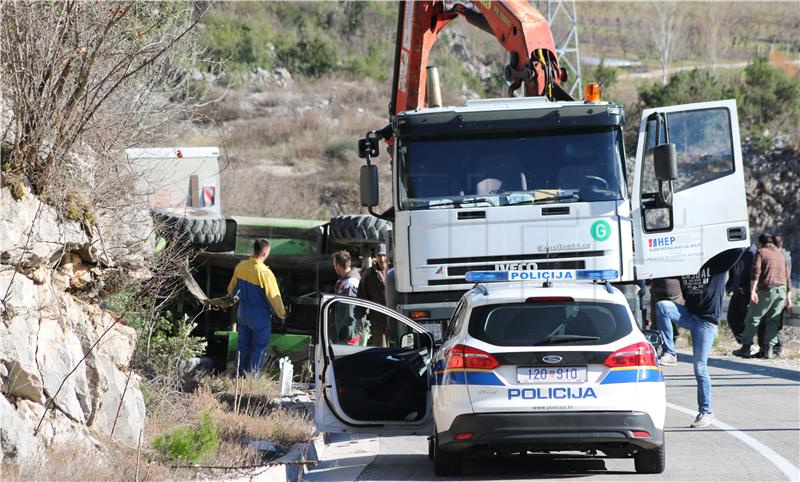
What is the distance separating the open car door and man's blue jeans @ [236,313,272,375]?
11.3ft

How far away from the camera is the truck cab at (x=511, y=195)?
1192 cm

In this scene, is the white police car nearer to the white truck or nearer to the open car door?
the open car door

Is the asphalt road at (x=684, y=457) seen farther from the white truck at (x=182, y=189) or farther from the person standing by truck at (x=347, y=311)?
the white truck at (x=182, y=189)

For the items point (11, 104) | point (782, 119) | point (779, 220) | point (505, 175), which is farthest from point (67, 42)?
point (782, 119)

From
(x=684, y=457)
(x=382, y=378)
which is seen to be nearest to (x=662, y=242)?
(x=684, y=457)

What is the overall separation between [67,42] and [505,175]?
507 cm

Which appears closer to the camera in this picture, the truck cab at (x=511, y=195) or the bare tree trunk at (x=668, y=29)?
the truck cab at (x=511, y=195)

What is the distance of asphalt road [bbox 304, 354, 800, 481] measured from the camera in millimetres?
9000

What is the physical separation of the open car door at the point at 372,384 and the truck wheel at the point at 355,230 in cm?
618

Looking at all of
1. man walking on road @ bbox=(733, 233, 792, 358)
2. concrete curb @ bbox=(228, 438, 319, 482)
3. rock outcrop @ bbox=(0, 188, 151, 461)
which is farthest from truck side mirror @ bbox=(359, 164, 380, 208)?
man walking on road @ bbox=(733, 233, 792, 358)

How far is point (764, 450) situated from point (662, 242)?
3719 mm

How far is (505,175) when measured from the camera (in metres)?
12.1

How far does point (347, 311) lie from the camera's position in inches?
545

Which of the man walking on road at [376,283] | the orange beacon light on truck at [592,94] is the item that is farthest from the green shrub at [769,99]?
the orange beacon light on truck at [592,94]
